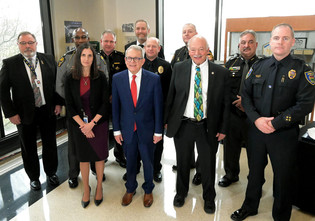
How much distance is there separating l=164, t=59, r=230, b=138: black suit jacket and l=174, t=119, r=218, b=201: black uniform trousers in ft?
0.22

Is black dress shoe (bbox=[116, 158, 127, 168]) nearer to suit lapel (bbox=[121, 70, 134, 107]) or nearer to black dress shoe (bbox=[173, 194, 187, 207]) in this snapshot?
black dress shoe (bbox=[173, 194, 187, 207])

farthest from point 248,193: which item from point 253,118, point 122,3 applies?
point 122,3

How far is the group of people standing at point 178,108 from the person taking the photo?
2.15 metres

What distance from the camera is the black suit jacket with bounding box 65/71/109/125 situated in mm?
2465

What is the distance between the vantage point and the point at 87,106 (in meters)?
2.52

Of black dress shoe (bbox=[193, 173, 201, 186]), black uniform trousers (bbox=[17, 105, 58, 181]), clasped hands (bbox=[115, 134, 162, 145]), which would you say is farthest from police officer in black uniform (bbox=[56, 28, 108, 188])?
black dress shoe (bbox=[193, 173, 201, 186])

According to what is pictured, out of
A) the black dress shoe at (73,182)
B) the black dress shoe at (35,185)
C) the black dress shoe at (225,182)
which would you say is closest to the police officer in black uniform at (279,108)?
the black dress shoe at (225,182)

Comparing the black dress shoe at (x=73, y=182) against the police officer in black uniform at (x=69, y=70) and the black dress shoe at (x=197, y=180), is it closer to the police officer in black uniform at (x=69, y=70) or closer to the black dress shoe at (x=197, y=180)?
the police officer in black uniform at (x=69, y=70)

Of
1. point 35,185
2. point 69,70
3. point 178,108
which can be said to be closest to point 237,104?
point 178,108

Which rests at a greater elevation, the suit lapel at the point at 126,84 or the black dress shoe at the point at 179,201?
the suit lapel at the point at 126,84

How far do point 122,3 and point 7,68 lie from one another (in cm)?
351

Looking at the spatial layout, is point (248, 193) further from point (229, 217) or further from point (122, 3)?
point (122, 3)

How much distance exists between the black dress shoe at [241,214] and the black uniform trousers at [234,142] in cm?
62

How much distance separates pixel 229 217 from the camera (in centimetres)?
253
